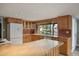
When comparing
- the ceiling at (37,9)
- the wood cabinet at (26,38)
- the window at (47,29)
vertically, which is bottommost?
the wood cabinet at (26,38)

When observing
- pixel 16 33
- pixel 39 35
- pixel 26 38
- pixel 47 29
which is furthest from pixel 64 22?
pixel 16 33

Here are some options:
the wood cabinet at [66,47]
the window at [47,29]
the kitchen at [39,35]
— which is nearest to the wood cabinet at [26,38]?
the kitchen at [39,35]

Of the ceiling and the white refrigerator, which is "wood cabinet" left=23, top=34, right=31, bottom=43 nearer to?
the white refrigerator

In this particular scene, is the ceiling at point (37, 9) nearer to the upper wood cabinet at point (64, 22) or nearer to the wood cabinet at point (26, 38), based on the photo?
the upper wood cabinet at point (64, 22)

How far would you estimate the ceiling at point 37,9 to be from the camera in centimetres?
151

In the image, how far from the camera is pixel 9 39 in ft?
5.06

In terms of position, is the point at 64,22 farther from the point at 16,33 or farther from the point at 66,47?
the point at 16,33

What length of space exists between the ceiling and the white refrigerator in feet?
0.47

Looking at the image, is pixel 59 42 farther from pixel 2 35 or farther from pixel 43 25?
pixel 2 35

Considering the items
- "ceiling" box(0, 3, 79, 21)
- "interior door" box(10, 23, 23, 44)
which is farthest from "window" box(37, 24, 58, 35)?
"interior door" box(10, 23, 23, 44)

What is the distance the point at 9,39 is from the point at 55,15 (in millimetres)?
743

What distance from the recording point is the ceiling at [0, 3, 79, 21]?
1.51 meters

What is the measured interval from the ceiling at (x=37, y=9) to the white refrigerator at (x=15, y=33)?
0.47 ft

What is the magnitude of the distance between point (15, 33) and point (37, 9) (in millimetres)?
468
